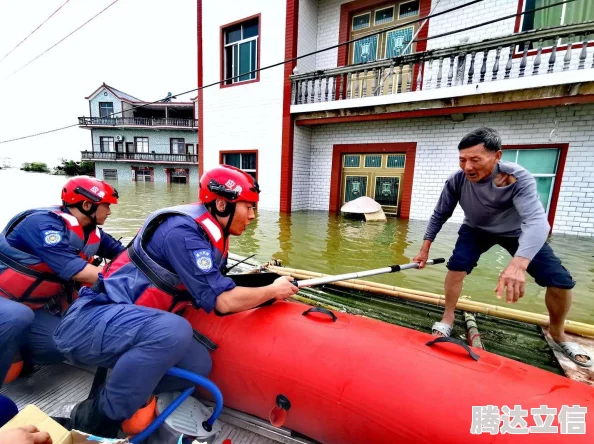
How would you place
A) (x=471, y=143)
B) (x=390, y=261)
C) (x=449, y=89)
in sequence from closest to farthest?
(x=471, y=143) < (x=390, y=261) < (x=449, y=89)

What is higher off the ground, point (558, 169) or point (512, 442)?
point (558, 169)

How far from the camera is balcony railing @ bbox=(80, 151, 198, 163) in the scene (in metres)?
30.8

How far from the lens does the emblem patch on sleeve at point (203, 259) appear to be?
1609 millimetres

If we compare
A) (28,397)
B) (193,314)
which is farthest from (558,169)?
(28,397)

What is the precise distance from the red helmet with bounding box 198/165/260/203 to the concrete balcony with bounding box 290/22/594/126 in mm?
7217

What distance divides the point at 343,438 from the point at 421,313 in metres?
1.90

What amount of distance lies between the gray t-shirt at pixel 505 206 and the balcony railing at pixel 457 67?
5817 mm

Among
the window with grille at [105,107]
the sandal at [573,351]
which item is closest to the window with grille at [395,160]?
the sandal at [573,351]

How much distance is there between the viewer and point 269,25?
32.4 ft

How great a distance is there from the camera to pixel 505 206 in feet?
7.70

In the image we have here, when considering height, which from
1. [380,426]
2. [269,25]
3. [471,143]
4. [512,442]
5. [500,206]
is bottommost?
[380,426]

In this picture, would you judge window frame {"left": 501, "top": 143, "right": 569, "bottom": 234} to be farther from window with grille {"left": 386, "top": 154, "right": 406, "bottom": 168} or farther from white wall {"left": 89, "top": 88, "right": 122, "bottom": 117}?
white wall {"left": 89, "top": 88, "right": 122, "bottom": 117}

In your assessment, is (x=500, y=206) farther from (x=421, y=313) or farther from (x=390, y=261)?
(x=390, y=261)

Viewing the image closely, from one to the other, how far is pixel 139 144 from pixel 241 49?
2595 centimetres
